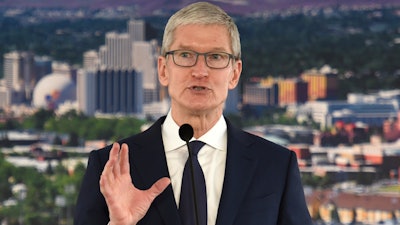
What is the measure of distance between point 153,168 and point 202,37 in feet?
0.54

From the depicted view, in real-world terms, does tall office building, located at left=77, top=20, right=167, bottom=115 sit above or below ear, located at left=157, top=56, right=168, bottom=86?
below

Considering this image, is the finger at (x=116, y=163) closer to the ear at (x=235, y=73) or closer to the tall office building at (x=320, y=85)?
the ear at (x=235, y=73)

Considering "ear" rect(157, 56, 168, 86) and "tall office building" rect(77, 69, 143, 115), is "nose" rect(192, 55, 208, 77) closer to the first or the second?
"ear" rect(157, 56, 168, 86)

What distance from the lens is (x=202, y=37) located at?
165 cm

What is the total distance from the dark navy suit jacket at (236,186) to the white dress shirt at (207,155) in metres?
0.02

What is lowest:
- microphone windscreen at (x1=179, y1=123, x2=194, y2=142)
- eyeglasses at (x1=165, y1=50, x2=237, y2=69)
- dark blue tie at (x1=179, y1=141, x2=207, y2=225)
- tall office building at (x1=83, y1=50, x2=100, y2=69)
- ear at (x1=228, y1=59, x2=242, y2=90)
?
tall office building at (x1=83, y1=50, x2=100, y2=69)

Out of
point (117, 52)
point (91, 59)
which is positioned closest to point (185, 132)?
point (91, 59)

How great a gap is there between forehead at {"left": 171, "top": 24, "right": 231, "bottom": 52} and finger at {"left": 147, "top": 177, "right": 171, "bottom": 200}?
0.18 m

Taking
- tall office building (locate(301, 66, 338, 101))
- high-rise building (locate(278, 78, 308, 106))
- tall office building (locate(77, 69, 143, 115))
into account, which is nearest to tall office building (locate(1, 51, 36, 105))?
tall office building (locate(77, 69, 143, 115))

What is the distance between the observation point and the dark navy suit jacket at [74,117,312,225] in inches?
63.6

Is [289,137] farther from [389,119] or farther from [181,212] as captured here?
[181,212]

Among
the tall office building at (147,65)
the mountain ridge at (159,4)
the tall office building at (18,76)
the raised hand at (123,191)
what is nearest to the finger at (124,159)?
the raised hand at (123,191)

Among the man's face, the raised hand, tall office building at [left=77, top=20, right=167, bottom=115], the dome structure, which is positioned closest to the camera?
the raised hand

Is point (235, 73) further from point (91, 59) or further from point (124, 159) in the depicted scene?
point (91, 59)
